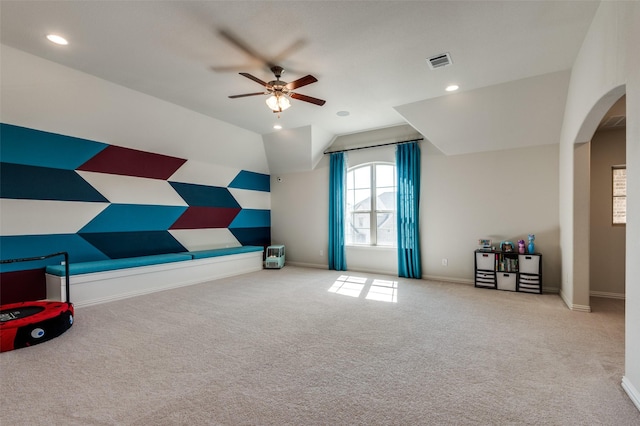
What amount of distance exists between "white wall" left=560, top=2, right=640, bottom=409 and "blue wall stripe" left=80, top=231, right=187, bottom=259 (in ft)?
19.7

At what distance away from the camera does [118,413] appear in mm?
1750

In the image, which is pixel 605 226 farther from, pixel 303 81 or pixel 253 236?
pixel 253 236

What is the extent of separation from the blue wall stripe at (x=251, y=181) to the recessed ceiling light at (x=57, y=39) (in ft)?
12.4

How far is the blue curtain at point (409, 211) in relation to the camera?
17.9 ft

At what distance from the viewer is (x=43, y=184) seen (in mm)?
3828

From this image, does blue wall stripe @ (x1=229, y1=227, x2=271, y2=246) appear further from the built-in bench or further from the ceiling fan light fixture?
the ceiling fan light fixture

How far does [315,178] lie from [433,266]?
3.24 metres

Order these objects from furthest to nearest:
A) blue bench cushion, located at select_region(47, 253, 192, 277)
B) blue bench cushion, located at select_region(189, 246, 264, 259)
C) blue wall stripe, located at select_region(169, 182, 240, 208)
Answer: blue wall stripe, located at select_region(169, 182, 240, 208) < blue bench cushion, located at select_region(189, 246, 264, 259) < blue bench cushion, located at select_region(47, 253, 192, 277)

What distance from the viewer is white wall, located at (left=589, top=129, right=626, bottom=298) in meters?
4.21

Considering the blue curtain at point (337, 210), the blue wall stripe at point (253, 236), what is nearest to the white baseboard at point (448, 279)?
the blue curtain at point (337, 210)

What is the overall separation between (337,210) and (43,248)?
4.87 metres

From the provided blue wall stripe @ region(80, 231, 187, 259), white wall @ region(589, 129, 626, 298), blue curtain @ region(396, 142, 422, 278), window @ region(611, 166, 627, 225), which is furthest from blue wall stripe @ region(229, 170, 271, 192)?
window @ region(611, 166, 627, 225)

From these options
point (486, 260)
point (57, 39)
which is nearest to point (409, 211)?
point (486, 260)

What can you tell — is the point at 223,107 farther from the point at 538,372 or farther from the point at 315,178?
Answer: the point at 538,372
